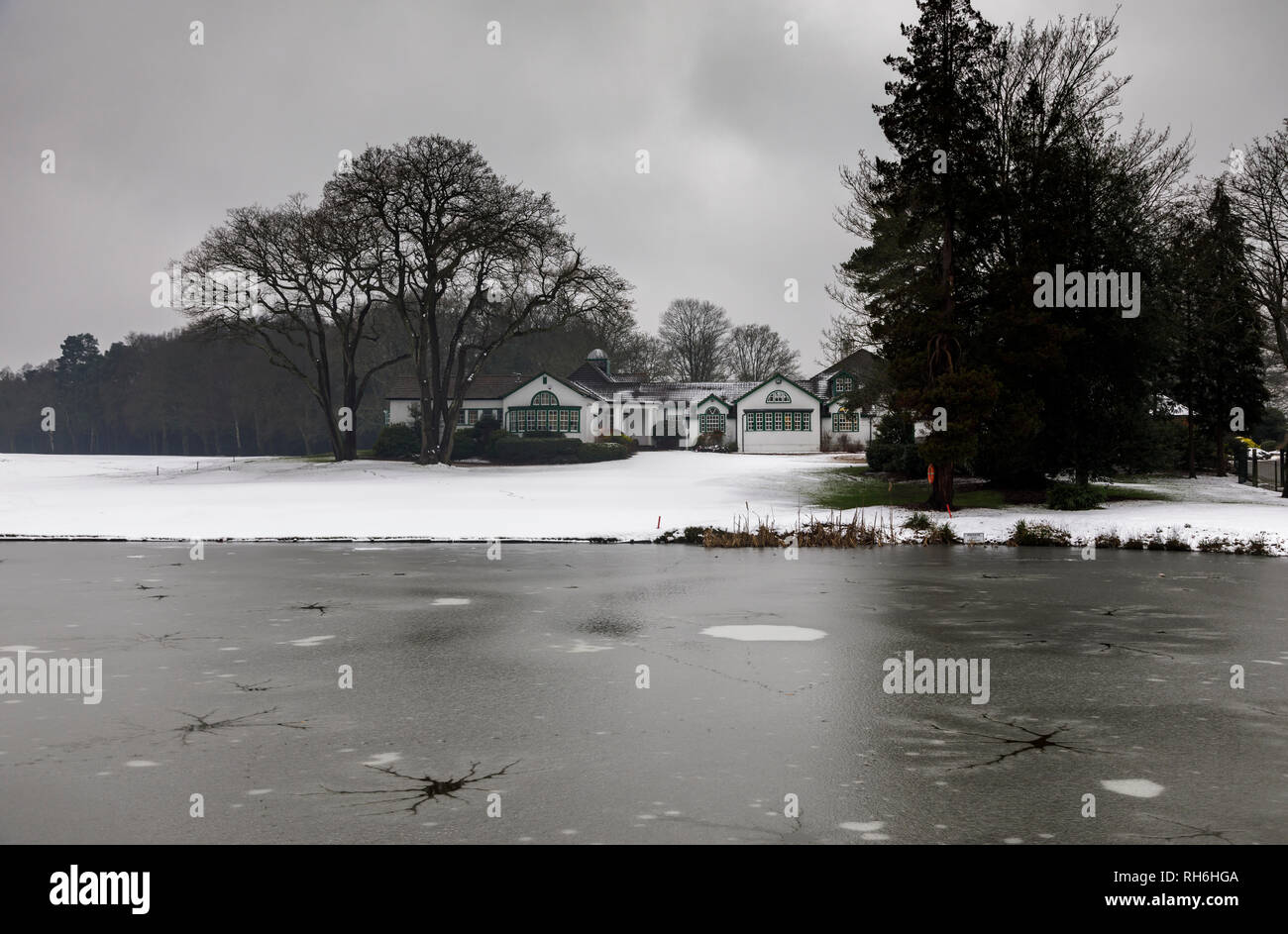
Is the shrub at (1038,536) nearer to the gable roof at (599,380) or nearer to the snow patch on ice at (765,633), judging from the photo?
the snow patch on ice at (765,633)

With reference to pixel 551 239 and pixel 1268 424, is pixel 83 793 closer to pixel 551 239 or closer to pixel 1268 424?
pixel 551 239

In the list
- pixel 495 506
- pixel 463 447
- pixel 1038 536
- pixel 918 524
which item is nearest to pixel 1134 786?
pixel 1038 536

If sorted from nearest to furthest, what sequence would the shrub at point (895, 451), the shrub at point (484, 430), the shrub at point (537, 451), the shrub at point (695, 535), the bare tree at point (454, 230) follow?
the shrub at point (695, 535) → the shrub at point (895, 451) → the bare tree at point (454, 230) → the shrub at point (537, 451) → the shrub at point (484, 430)

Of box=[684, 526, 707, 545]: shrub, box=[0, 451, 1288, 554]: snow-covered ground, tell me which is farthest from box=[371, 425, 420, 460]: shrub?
box=[684, 526, 707, 545]: shrub

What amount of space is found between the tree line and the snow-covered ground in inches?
115

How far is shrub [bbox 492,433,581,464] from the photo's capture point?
57281 mm

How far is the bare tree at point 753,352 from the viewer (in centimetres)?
10556

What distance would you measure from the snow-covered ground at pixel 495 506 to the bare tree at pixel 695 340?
5348 centimetres

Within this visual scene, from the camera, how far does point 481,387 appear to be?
243 feet

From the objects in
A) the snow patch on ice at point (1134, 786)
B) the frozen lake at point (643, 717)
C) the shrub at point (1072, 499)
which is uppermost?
the shrub at point (1072, 499)

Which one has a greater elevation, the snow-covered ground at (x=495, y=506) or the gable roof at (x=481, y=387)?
the gable roof at (x=481, y=387)

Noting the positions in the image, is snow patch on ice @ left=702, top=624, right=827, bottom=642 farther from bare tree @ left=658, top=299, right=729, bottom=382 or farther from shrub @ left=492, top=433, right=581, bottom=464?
bare tree @ left=658, top=299, right=729, bottom=382

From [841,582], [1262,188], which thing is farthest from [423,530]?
[1262,188]

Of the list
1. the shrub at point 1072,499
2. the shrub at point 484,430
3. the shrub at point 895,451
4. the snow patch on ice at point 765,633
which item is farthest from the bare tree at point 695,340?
the snow patch on ice at point 765,633
